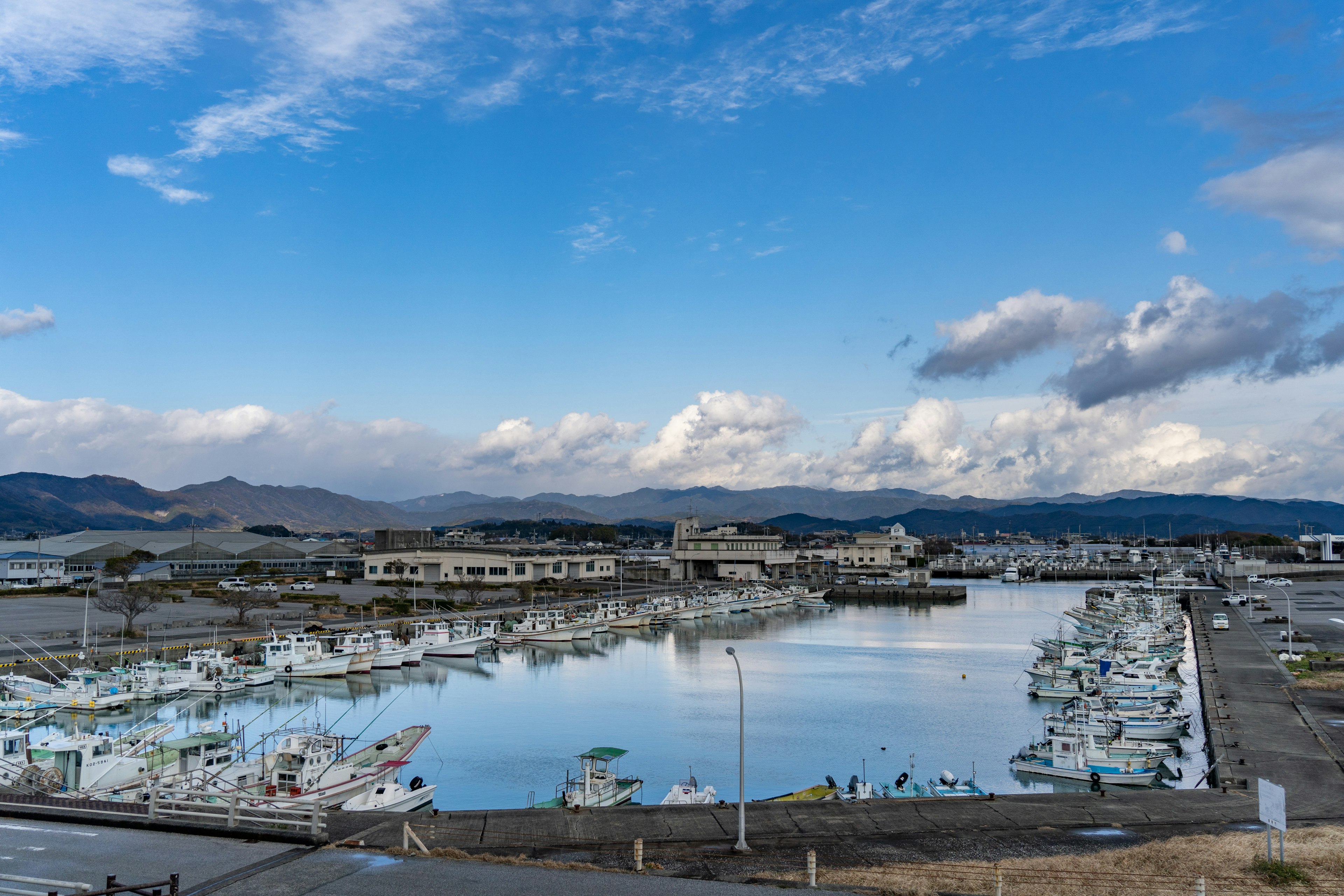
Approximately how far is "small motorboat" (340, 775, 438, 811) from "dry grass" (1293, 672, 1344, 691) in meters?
31.0

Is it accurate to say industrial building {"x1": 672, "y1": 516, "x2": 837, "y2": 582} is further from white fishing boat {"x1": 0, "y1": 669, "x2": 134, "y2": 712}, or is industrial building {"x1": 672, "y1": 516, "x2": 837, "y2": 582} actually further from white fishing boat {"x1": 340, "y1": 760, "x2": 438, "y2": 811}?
white fishing boat {"x1": 340, "y1": 760, "x2": 438, "y2": 811}

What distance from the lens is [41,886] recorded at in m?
10.9

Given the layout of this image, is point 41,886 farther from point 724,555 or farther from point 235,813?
point 724,555

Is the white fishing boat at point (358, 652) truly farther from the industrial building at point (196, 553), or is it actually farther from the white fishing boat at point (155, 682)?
the industrial building at point (196, 553)

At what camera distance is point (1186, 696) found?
4075 centimetres

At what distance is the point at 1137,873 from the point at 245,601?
55824 millimetres

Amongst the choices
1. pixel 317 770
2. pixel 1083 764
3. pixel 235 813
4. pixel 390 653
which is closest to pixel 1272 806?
pixel 1083 764

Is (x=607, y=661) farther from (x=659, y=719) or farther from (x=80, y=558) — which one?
(x=80, y=558)

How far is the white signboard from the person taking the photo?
12.8m

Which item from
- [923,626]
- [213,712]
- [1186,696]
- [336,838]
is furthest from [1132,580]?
[336,838]

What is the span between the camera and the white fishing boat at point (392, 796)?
68.0 feet

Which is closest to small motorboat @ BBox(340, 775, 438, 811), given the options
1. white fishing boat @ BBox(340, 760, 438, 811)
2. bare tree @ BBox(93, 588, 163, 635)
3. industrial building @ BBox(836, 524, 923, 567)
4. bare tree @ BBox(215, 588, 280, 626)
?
white fishing boat @ BBox(340, 760, 438, 811)

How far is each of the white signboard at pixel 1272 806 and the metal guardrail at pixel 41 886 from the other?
51.6 feet

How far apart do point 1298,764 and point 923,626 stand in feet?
173
